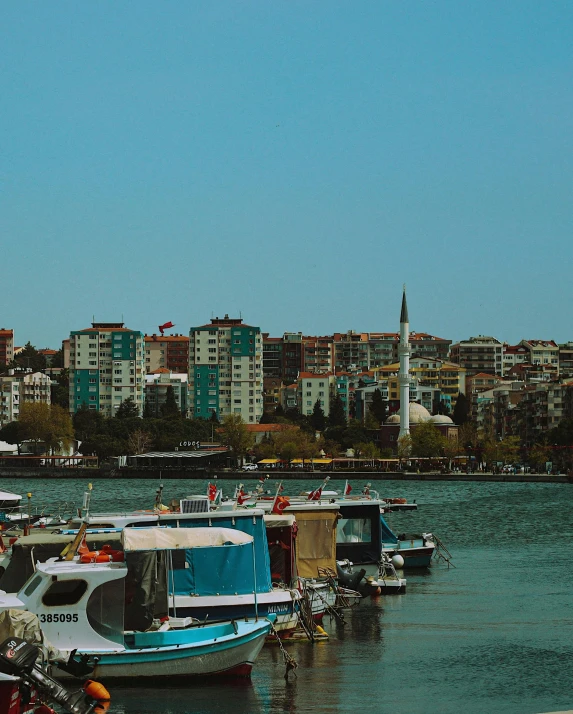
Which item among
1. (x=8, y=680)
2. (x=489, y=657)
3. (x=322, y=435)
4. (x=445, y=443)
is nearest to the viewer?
(x=8, y=680)

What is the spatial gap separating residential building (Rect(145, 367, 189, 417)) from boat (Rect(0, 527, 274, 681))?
148 m

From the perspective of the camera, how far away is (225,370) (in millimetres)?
155125

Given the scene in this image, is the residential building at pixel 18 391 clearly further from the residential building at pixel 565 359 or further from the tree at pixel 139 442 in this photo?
the residential building at pixel 565 359

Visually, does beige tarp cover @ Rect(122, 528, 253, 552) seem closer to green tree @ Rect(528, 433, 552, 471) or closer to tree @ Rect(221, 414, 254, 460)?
green tree @ Rect(528, 433, 552, 471)

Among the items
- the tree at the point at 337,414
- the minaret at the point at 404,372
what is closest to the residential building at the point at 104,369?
the tree at the point at 337,414

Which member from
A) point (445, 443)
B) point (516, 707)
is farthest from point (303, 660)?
point (445, 443)

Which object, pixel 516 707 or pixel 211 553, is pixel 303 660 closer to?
pixel 211 553

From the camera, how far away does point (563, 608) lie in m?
27.0

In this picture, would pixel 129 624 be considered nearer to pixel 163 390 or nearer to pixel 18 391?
pixel 18 391

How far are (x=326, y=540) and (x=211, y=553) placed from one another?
5.93 metres

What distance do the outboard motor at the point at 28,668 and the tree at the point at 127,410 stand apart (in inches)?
5240

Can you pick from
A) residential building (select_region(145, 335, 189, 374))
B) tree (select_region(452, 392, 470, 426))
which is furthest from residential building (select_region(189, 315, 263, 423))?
residential building (select_region(145, 335, 189, 374))

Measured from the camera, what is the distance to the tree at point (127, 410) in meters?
147

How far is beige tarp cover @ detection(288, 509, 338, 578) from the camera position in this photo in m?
24.4
